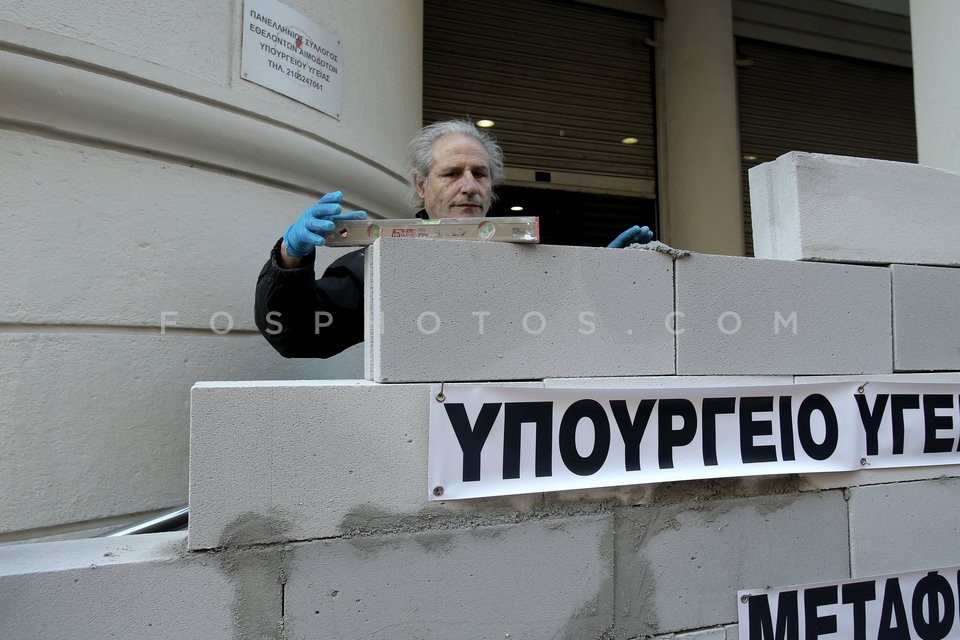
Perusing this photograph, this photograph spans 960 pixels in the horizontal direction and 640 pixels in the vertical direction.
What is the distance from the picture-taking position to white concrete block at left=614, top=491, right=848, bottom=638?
212 cm

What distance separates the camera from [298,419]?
1819mm

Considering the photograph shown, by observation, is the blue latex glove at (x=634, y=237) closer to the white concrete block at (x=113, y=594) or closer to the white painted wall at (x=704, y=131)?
the white concrete block at (x=113, y=594)

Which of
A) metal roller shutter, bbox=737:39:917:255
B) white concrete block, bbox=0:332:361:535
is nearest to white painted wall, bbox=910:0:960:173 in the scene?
metal roller shutter, bbox=737:39:917:255

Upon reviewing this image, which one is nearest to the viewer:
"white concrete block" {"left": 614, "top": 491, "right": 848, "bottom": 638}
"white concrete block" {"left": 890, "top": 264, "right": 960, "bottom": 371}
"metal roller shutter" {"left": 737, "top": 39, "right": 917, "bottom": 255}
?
"white concrete block" {"left": 614, "top": 491, "right": 848, "bottom": 638}

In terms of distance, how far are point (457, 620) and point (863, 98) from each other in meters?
7.50

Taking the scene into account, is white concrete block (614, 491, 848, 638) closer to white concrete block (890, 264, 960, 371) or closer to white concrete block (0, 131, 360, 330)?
white concrete block (890, 264, 960, 371)

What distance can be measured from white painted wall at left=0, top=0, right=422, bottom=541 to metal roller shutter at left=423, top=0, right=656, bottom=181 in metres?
3.16

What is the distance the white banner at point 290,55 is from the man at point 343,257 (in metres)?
0.47

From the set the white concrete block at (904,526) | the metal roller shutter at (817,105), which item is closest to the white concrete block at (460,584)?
the white concrete block at (904,526)

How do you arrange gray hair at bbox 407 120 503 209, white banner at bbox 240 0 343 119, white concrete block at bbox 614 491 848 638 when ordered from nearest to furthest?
1. white concrete block at bbox 614 491 848 638
2. white banner at bbox 240 0 343 119
3. gray hair at bbox 407 120 503 209

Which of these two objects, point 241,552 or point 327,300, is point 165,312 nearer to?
point 327,300

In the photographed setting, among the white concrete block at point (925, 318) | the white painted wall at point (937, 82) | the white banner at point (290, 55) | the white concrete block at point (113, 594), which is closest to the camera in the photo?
the white concrete block at point (113, 594)

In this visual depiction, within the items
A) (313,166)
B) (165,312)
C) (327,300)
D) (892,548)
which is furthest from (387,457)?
(892,548)

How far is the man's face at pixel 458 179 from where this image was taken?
2789 millimetres
